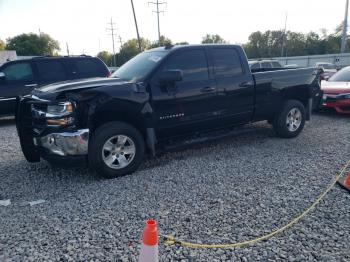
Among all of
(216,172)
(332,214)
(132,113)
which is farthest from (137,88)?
(332,214)

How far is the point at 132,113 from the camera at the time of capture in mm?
4555

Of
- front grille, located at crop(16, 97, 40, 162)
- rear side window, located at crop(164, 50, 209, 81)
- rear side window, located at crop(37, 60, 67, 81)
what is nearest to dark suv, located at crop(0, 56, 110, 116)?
rear side window, located at crop(37, 60, 67, 81)

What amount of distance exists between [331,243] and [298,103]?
165 inches

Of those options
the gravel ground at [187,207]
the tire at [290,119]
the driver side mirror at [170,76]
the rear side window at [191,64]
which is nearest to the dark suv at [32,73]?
the gravel ground at [187,207]

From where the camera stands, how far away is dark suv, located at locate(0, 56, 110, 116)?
8602 millimetres

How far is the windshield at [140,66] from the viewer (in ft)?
15.9

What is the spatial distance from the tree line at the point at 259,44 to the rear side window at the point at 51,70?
56.8 metres

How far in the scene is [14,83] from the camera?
869 centimetres

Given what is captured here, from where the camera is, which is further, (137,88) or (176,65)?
(176,65)

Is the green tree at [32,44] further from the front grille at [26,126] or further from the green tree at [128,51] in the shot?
the front grille at [26,126]

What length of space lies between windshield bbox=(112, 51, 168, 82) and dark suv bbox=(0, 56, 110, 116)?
4.43 meters

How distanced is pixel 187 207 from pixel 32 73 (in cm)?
725

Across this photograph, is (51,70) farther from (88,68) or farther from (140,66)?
(140,66)

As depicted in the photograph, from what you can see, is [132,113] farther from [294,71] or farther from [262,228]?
[294,71]
